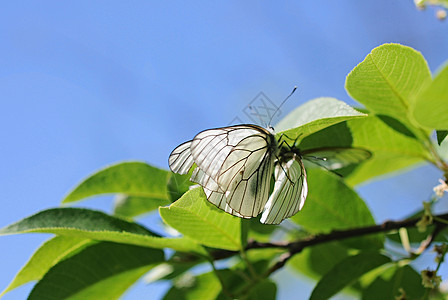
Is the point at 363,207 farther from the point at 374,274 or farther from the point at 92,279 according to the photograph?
the point at 92,279

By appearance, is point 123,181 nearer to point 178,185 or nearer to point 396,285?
point 178,185

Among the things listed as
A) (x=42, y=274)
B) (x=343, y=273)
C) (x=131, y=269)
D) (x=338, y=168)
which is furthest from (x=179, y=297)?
(x=338, y=168)

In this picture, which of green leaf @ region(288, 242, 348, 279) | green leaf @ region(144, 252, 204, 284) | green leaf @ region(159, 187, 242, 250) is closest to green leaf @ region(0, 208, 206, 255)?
green leaf @ region(159, 187, 242, 250)

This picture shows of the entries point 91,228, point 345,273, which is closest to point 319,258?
point 345,273

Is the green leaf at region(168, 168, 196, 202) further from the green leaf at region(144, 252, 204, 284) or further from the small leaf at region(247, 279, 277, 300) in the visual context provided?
the small leaf at region(247, 279, 277, 300)

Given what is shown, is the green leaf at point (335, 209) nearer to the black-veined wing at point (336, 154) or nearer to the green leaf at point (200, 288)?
the black-veined wing at point (336, 154)
